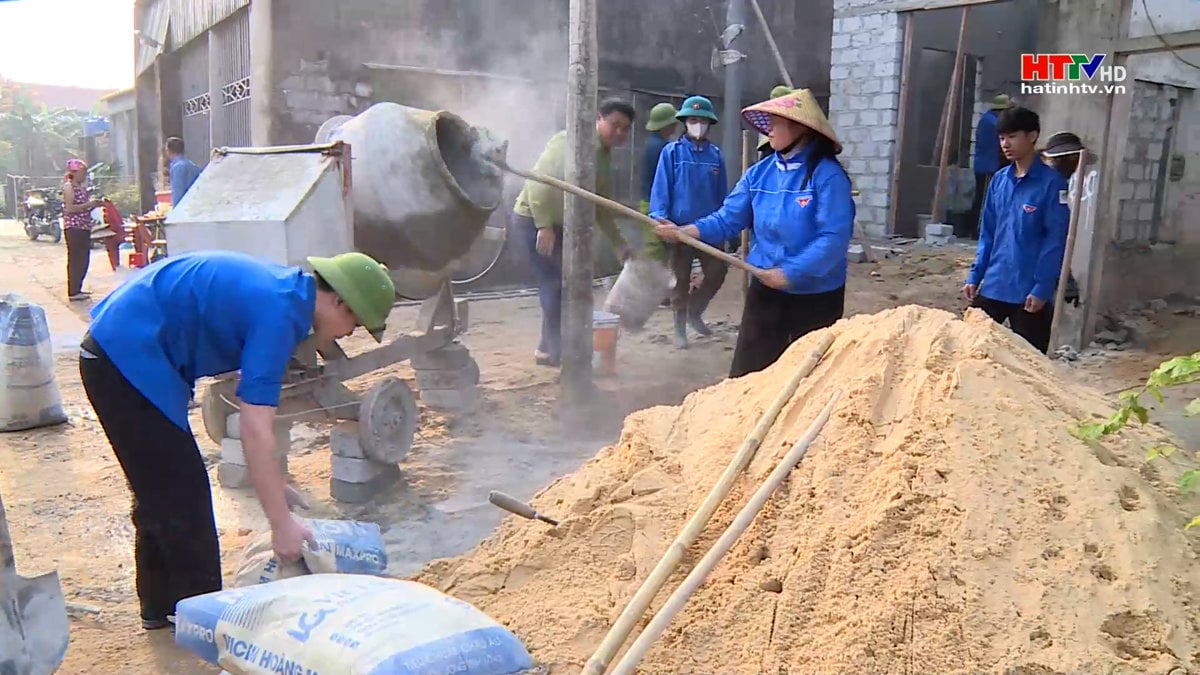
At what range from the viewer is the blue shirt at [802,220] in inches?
152

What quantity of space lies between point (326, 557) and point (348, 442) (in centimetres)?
162

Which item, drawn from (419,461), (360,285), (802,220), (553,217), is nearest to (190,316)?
(360,285)

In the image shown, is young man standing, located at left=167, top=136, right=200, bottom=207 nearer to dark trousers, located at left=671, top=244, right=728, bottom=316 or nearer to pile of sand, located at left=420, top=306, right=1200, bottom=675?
dark trousers, located at left=671, top=244, right=728, bottom=316

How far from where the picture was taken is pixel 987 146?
34.4 ft

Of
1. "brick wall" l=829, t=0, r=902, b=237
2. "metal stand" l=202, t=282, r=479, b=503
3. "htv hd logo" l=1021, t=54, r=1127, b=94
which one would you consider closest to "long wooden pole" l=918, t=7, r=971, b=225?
"brick wall" l=829, t=0, r=902, b=237

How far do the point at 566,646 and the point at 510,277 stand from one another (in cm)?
787

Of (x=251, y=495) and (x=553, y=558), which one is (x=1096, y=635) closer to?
(x=553, y=558)

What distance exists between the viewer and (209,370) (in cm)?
275

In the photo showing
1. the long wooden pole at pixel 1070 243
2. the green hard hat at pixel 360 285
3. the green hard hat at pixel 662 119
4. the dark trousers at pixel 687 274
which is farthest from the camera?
the green hard hat at pixel 662 119

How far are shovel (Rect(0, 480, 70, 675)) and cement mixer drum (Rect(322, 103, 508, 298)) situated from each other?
8.31 ft

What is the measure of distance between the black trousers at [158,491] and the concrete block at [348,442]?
1.17 m

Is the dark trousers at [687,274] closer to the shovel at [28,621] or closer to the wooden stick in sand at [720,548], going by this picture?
the wooden stick in sand at [720,548]

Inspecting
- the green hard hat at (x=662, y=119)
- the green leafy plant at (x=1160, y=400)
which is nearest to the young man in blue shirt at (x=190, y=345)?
the green leafy plant at (x=1160, y=400)

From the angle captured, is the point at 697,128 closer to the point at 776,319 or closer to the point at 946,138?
the point at 776,319
